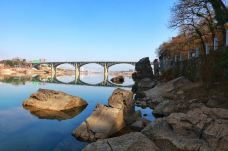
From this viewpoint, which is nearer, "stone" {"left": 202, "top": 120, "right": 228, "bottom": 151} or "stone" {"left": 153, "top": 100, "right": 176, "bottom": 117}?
"stone" {"left": 202, "top": 120, "right": 228, "bottom": 151}

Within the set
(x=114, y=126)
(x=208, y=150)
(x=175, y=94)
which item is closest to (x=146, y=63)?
(x=175, y=94)

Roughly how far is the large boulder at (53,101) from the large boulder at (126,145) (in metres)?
15.5

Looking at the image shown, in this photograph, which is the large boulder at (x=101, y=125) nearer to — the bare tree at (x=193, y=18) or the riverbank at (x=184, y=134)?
the riverbank at (x=184, y=134)

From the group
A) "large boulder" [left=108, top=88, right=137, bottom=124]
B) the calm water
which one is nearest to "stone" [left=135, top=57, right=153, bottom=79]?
the calm water

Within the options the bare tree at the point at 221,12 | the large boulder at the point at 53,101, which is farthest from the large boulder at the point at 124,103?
the bare tree at the point at 221,12

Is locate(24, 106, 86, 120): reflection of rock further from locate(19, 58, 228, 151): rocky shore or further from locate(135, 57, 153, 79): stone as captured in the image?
locate(135, 57, 153, 79): stone

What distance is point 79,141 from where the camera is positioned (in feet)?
53.4

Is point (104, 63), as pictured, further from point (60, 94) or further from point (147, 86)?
point (60, 94)

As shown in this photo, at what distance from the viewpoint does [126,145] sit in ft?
38.1

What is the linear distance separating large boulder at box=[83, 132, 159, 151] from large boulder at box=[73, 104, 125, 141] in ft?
13.8

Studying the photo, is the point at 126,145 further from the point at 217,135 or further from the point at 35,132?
the point at 35,132

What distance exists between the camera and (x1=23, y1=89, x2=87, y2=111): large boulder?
89.6 feet

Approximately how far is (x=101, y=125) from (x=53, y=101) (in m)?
11.5

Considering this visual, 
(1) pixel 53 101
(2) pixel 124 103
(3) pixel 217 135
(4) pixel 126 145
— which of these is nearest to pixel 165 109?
(2) pixel 124 103
